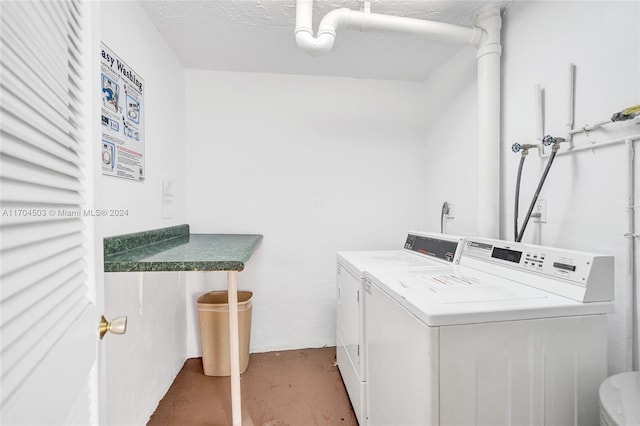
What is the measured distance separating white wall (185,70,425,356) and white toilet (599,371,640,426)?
70.2 inches

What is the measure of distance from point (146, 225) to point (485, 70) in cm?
224

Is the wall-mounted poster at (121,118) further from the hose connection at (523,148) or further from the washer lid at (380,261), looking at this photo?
the hose connection at (523,148)

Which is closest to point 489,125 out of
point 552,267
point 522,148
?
point 522,148

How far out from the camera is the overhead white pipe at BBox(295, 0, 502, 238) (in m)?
1.61

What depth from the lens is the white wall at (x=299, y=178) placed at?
2408mm

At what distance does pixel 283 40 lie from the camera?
1.96 metres

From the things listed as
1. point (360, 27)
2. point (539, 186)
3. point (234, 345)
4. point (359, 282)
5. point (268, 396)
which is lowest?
point (268, 396)

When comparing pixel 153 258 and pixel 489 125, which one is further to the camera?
pixel 489 125

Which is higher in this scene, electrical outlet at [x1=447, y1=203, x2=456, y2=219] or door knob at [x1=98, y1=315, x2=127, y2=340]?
electrical outlet at [x1=447, y1=203, x2=456, y2=219]

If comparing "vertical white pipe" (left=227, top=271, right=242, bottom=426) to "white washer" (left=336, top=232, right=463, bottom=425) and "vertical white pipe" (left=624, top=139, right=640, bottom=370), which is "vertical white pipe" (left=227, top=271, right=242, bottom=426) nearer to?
"white washer" (left=336, top=232, right=463, bottom=425)

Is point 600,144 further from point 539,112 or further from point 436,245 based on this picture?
point 436,245

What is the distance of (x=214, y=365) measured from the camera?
2.16 meters

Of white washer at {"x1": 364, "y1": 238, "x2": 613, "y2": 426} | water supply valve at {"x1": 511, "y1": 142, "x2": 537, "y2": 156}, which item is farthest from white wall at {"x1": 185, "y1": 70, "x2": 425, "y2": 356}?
white washer at {"x1": 364, "y1": 238, "x2": 613, "y2": 426}

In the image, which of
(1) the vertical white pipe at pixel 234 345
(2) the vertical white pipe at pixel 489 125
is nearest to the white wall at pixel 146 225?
(1) the vertical white pipe at pixel 234 345
